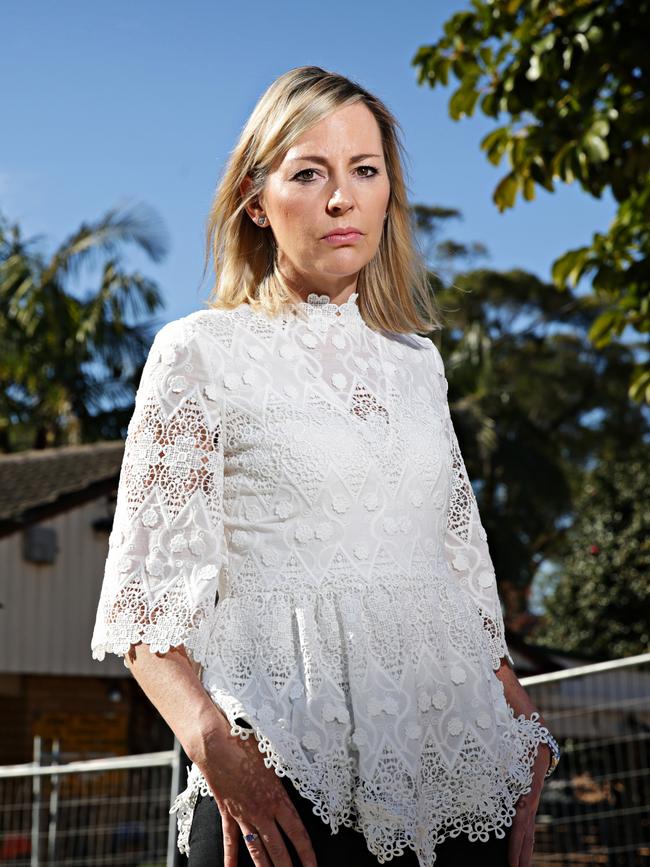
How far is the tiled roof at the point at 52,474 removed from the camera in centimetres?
1504

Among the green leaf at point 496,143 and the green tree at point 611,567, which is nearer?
the green leaf at point 496,143

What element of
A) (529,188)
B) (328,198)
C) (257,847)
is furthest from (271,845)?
(529,188)

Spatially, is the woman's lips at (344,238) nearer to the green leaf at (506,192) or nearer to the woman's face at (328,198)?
the woman's face at (328,198)

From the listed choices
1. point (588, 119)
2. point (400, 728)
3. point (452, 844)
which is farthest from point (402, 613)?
point (588, 119)

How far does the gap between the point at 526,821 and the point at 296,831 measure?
419 mm

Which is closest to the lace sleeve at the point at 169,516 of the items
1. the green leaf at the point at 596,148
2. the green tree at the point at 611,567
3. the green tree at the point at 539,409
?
the green leaf at the point at 596,148

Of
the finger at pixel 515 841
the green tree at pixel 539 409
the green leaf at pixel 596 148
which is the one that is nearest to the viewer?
the finger at pixel 515 841

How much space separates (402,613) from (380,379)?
43 centimetres

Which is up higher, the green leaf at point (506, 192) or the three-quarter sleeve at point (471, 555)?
the green leaf at point (506, 192)

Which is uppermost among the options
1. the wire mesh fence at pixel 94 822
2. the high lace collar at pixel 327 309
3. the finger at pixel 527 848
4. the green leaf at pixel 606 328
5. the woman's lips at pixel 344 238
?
the green leaf at pixel 606 328

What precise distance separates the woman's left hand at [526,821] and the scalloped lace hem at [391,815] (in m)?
0.01

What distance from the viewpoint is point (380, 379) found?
81.1 inches

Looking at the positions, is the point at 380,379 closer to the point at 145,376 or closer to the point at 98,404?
the point at 145,376

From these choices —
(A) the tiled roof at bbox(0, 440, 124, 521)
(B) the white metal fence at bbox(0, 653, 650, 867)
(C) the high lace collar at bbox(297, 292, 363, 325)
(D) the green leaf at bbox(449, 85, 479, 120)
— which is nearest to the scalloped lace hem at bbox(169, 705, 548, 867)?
(C) the high lace collar at bbox(297, 292, 363, 325)
